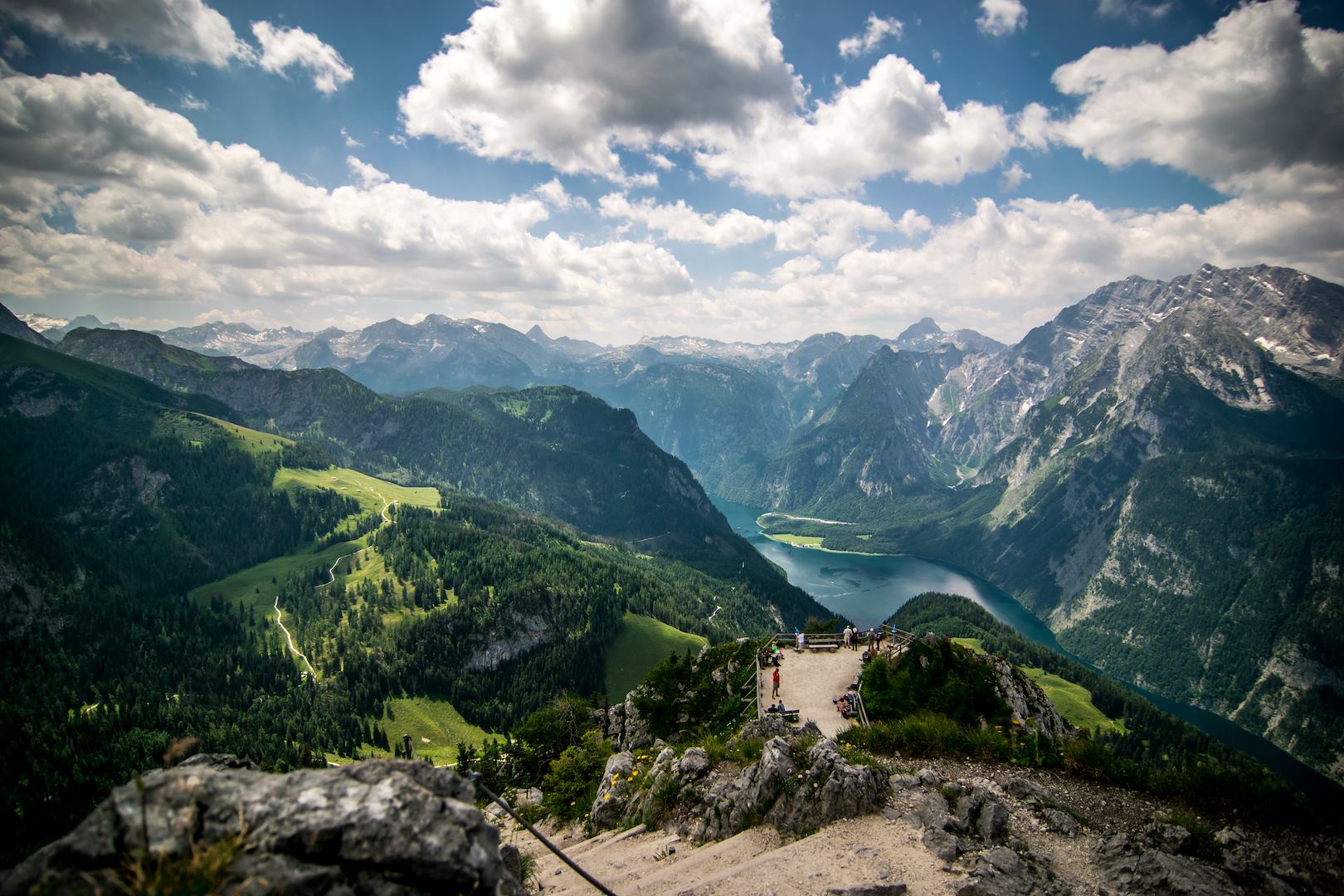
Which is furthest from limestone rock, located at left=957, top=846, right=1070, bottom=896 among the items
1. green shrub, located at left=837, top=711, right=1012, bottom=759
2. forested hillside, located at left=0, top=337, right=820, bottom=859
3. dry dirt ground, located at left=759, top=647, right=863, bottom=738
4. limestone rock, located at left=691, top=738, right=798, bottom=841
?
forested hillside, located at left=0, top=337, right=820, bottom=859

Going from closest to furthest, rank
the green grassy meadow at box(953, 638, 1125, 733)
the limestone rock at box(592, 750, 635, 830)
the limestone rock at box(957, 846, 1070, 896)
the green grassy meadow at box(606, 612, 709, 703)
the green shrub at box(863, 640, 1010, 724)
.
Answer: the limestone rock at box(957, 846, 1070, 896) → the limestone rock at box(592, 750, 635, 830) → the green shrub at box(863, 640, 1010, 724) → the green grassy meadow at box(953, 638, 1125, 733) → the green grassy meadow at box(606, 612, 709, 703)

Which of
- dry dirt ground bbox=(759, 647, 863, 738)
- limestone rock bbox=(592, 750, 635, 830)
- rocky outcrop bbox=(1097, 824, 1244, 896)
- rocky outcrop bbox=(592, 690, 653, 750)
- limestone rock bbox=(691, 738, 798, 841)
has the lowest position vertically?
rocky outcrop bbox=(592, 690, 653, 750)

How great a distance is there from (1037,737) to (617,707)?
36.1 meters

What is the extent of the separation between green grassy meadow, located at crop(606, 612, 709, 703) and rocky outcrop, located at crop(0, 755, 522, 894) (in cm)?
12691

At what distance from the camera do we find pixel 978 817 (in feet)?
70.2

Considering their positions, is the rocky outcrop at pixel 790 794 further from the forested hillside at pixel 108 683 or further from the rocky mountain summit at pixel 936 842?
the forested hillside at pixel 108 683

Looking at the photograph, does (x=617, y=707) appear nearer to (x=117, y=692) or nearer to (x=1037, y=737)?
(x=1037, y=737)

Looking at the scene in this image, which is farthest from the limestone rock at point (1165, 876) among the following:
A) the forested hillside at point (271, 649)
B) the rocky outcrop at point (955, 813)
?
the forested hillside at point (271, 649)

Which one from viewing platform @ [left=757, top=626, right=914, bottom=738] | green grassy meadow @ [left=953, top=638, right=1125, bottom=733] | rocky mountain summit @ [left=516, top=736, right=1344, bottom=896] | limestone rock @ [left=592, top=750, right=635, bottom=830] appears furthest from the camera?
green grassy meadow @ [left=953, top=638, right=1125, bottom=733]

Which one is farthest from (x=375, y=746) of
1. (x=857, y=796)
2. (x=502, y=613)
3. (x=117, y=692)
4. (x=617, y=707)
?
(x=857, y=796)

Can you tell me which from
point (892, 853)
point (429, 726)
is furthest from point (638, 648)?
point (892, 853)

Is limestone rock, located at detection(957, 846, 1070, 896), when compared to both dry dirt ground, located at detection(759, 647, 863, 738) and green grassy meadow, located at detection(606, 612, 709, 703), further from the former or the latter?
green grassy meadow, located at detection(606, 612, 709, 703)

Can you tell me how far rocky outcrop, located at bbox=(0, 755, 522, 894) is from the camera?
8.73m

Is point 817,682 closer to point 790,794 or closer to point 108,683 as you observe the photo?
point 790,794
